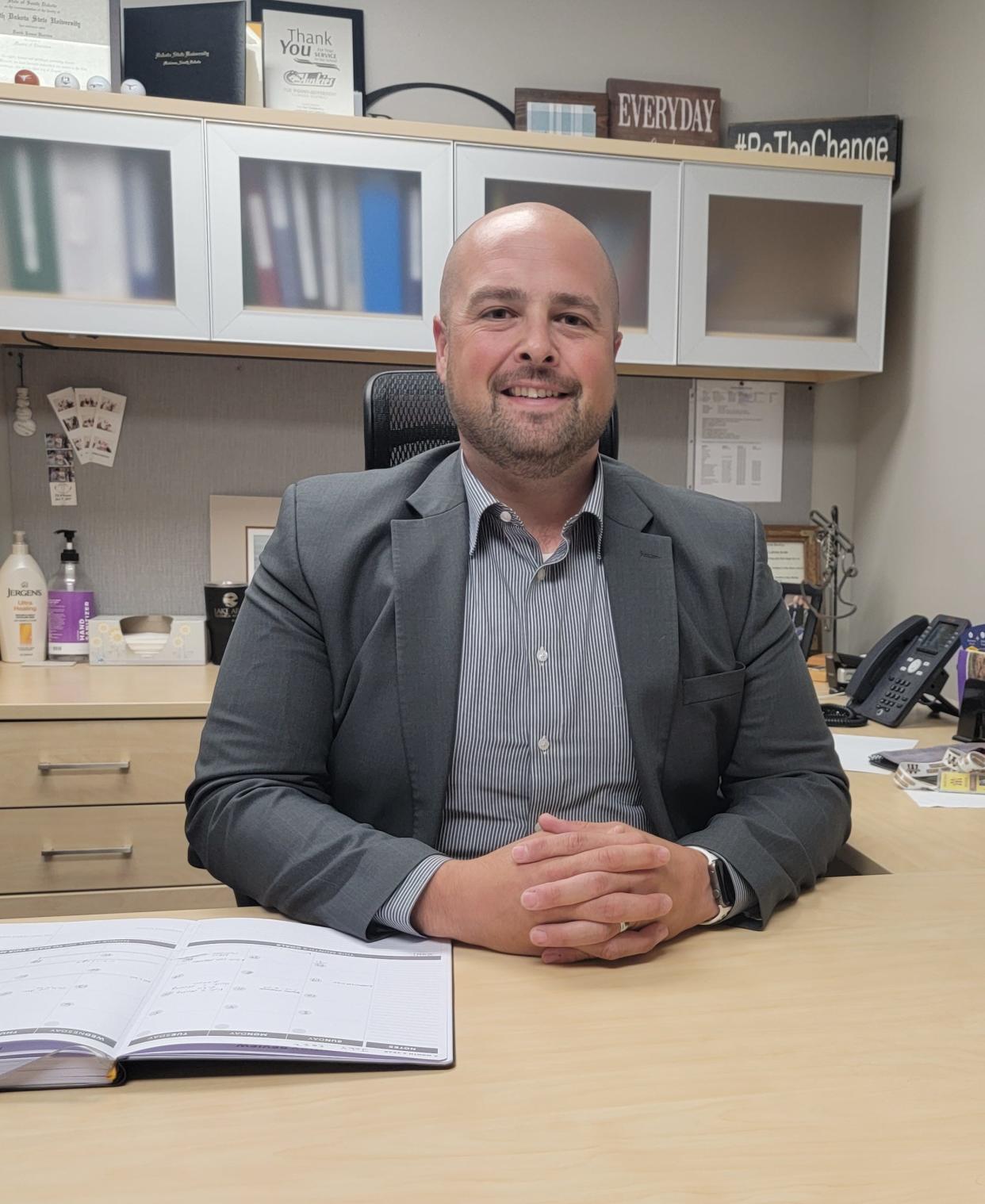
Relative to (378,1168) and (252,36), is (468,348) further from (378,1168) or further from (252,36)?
(252,36)

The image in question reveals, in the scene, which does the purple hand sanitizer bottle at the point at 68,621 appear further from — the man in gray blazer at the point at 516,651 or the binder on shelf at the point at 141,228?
the man in gray blazer at the point at 516,651

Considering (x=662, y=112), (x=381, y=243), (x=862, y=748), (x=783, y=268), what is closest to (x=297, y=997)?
(x=862, y=748)

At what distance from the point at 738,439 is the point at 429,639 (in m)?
1.81

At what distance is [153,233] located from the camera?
2.03m

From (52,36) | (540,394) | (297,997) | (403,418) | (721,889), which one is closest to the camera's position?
(297,997)

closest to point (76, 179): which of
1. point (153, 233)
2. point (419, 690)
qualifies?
point (153, 233)

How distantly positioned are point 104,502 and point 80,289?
58 centimetres

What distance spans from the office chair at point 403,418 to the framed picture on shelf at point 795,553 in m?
1.22

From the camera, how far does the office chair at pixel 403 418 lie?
1.63m

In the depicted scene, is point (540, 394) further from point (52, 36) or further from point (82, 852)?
point (52, 36)

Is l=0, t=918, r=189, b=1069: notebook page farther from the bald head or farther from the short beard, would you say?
the bald head

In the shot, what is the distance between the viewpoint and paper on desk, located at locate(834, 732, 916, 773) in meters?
1.61

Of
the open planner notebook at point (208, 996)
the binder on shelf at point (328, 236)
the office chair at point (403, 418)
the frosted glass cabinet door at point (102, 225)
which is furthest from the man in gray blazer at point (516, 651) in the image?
the frosted glass cabinet door at point (102, 225)

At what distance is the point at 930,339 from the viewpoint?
7.64 ft
